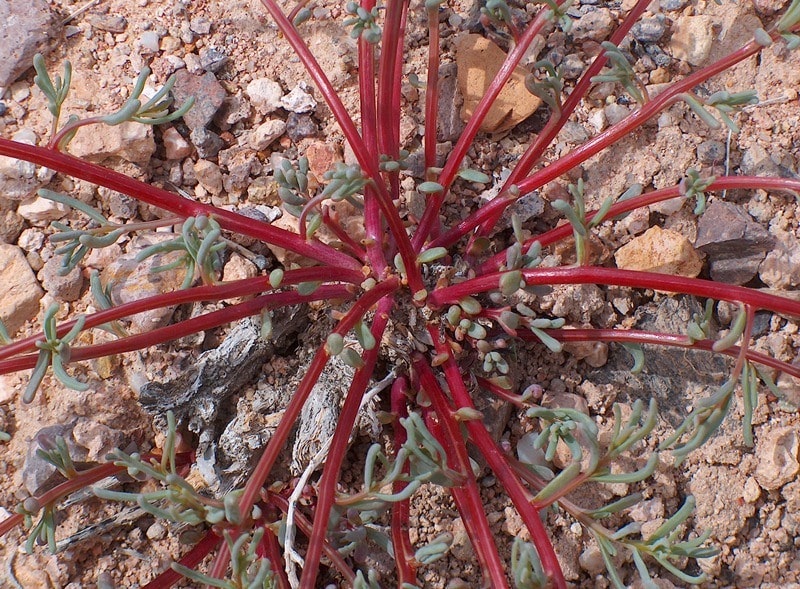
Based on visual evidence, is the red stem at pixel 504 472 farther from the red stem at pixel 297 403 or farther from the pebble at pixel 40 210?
the pebble at pixel 40 210

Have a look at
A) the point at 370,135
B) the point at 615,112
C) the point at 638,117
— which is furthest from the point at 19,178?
the point at 615,112

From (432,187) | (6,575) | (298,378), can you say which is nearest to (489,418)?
(298,378)

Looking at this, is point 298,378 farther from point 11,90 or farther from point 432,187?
point 11,90

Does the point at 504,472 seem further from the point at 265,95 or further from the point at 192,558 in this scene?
the point at 265,95

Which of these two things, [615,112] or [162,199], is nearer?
[162,199]

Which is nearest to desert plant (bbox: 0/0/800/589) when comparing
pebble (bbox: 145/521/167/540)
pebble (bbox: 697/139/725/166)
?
pebble (bbox: 145/521/167/540)

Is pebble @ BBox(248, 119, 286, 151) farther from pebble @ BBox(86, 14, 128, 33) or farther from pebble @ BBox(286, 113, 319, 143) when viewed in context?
pebble @ BBox(86, 14, 128, 33)
